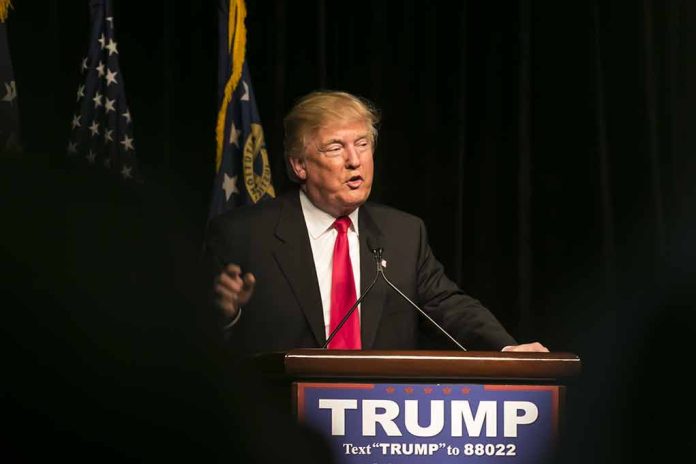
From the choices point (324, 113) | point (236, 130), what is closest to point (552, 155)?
point (236, 130)

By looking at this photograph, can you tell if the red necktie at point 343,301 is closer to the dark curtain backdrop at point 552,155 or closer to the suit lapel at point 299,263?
the suit lapel at point 299,263

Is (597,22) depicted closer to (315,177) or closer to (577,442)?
(315,177)

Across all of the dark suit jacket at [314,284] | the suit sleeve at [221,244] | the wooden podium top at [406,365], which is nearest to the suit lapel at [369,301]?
the dark suit jacket at [314,284]

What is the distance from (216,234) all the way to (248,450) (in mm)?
3060

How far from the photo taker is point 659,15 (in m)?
4.75

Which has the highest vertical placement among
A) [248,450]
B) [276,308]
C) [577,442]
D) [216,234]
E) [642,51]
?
[642,51]

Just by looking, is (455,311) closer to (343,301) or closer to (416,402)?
(343,301)

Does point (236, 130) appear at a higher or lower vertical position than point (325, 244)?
higher

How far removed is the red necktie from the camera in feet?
10.4

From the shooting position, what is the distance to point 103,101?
Result: 4141 mm

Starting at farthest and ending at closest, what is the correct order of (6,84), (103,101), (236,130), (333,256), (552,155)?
(552,155) → (236,130) → (103,101) → (6,84) → (333,256)

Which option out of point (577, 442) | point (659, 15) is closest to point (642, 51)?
point (659, 15)

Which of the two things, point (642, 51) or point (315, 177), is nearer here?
point (315, 177)

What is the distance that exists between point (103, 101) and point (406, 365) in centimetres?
227
